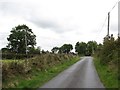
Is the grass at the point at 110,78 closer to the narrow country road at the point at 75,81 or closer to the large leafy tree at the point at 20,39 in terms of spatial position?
the narrow country road at the point at 75,81

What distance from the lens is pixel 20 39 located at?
402 feet

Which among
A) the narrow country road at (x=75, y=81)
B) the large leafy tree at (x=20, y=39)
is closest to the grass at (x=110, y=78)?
the narrow country road at (x=75, y=81)

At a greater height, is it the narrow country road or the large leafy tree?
the large leafy tree

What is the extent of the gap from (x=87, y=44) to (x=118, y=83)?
164526mm

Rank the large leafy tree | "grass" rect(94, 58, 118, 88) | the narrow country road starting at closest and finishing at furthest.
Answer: the narrow country road, "grass" rect(94, 58, 118, 88), the large leafy tree

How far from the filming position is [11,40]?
408ft

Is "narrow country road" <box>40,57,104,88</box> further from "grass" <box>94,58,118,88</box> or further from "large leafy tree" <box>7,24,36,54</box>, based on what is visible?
"large leafy tree" <box>7,24,36,54</box>

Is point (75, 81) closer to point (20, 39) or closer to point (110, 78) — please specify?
point (110, 78)

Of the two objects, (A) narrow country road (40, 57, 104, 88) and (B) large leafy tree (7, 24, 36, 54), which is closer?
(A) narrow country road (40, 57, 104, 88)

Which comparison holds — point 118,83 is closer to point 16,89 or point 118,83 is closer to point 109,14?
point 16,89

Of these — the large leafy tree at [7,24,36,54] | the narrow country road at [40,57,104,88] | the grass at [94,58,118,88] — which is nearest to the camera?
the narrow country road at [40,57,104,88]

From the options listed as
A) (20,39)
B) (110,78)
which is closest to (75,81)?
(110,78)

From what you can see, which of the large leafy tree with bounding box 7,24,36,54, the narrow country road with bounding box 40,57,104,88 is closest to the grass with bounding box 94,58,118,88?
the narrow country road with bounding box 40,57,104,88

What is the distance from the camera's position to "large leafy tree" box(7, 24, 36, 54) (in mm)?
120488
